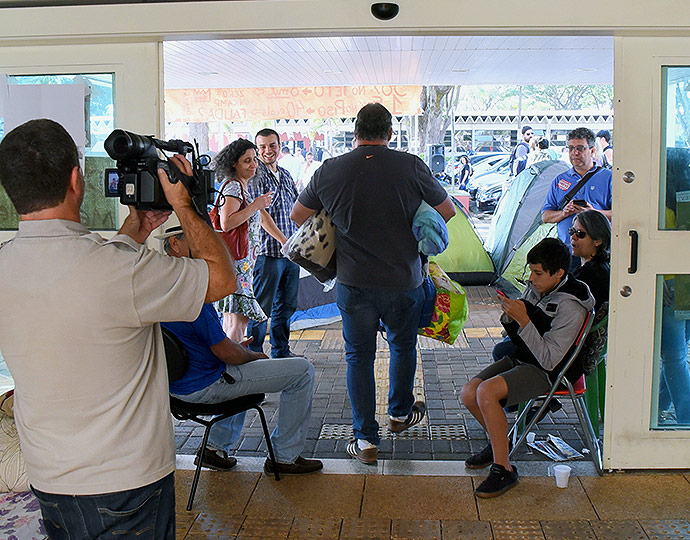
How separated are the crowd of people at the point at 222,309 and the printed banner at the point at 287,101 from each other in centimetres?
466

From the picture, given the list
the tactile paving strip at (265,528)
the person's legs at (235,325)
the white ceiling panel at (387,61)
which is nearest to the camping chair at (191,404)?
the tactile paving strip at (265,528)

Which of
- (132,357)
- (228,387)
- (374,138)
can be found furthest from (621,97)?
(132,357)

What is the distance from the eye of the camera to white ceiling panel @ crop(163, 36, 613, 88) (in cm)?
593

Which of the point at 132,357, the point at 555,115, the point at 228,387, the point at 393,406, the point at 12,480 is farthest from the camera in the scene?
the point at 555,115

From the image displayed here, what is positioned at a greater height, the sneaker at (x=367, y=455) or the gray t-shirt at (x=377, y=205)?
the gray t-shirt at (x=377, y=205)

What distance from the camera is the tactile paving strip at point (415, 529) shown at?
2955 mm

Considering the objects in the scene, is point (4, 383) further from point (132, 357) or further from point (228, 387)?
point (132, 357)

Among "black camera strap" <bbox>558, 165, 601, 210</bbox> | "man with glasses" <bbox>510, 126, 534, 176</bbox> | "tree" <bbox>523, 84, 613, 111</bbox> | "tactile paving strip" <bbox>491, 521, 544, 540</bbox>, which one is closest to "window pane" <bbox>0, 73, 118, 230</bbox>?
"tactile paving strip" <bbox>491, 521, 544, 540</bbox>

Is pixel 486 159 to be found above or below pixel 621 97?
above

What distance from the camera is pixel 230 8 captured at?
3271 millimetres

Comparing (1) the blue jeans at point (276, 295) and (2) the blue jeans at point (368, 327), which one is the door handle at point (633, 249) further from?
(1) the blue jeans at point (276, 295)

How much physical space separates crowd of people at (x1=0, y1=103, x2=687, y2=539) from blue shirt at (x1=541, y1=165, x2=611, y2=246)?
1 centimetres

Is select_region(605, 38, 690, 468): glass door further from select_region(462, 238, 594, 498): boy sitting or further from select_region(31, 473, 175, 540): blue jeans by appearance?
select_region(31, 473, 175, 540): blue jeans

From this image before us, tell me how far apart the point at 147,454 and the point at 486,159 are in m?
21.4
